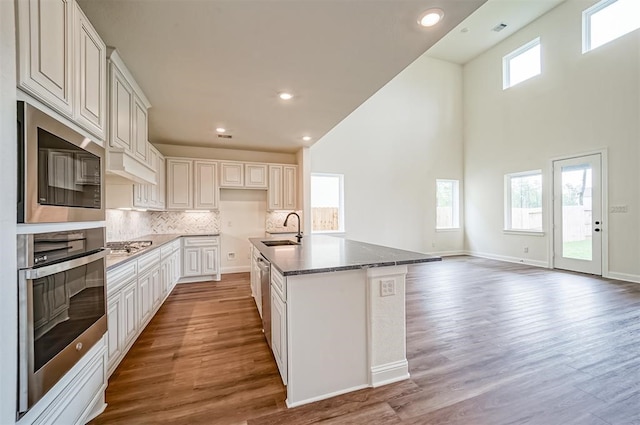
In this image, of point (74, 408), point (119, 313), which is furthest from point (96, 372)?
point (119, 313)

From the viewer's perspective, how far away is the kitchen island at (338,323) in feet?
5.65

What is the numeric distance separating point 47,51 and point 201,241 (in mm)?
3911

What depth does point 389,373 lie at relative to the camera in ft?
6.33

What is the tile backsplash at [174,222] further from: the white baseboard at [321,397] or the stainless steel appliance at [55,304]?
the white baseboard at [321,397]

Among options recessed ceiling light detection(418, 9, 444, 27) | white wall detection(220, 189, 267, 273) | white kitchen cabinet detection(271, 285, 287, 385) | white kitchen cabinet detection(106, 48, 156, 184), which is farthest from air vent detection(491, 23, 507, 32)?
white kitchen cabinet detection(271, 285, 287, 385)

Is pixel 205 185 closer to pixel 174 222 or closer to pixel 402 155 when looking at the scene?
pixel 174 222

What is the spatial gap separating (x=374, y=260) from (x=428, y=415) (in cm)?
95

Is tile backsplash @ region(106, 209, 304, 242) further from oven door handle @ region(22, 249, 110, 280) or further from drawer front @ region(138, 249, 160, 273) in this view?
oven door handle @ region(22, 249, 110, 280)

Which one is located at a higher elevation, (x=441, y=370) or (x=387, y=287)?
(x=387, y=287)

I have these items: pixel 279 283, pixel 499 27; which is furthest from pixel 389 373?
pixel 499 27

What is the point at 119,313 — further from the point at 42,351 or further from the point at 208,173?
the point at 208,173

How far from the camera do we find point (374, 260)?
6.19 feet

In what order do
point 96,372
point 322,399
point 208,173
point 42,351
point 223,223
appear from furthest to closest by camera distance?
point 223,223, point 208,173, point 322,399, point 96,372, point 42,351

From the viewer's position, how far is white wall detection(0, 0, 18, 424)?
94cm
